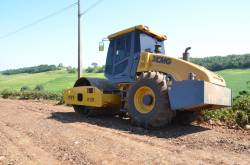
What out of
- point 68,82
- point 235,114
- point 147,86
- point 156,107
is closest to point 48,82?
point 68,82

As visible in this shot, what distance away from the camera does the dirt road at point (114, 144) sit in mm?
6336

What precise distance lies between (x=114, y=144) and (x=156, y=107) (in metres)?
1.96

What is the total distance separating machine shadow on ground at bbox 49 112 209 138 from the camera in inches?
349

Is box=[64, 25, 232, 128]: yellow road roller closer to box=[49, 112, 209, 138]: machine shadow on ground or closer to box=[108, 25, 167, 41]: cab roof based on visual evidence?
box=[108, 25, 167, 41]: cab roof

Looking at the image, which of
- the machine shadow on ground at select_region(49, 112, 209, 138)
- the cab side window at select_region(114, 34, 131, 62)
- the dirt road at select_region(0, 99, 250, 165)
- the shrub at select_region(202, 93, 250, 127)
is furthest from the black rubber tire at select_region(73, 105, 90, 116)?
the shrub at select_region(202, 93, 250, 127)

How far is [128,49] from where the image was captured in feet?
36.2

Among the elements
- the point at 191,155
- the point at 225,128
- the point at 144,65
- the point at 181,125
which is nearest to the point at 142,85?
the point at 144,65

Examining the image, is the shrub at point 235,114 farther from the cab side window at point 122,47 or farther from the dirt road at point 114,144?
the cab side window at point 122,47

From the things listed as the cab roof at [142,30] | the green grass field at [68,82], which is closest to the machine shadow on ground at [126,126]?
the cab roof at [142,30]

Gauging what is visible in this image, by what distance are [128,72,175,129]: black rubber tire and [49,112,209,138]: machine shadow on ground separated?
0.19m

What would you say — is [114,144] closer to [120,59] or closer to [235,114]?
[120,59]

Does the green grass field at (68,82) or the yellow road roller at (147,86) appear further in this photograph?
the green grass field at (68,82)

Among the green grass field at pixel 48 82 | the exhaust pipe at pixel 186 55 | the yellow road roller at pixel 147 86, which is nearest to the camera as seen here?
the yellow road roller at pixel 147 86

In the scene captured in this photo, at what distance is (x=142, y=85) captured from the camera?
9.52 metres
